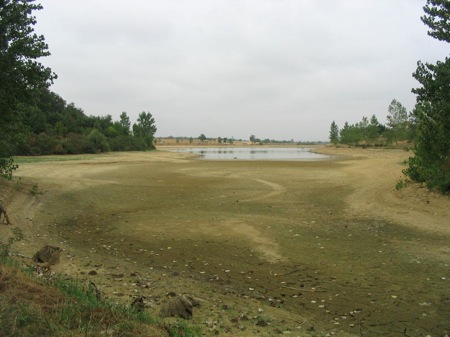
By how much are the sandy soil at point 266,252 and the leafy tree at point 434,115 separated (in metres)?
0.89

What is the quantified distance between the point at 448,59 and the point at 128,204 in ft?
38.7

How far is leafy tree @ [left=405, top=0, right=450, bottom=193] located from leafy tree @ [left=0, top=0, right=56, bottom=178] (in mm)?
11872

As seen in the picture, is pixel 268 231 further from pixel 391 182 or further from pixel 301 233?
pixel 391 182

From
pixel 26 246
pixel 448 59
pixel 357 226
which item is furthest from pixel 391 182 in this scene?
pixel 26 246

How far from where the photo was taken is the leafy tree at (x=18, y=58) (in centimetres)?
1141

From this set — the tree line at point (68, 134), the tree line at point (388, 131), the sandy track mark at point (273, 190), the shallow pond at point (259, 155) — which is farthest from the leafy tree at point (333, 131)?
the sandy track mark at point (273, 190)

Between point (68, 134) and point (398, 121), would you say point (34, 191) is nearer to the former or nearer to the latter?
point (68, 134)

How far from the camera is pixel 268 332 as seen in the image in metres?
4.54

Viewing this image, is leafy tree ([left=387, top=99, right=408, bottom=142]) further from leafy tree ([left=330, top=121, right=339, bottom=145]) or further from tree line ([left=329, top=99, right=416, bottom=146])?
leafy tree ([left=330, top=121, right=339, bottom=145])

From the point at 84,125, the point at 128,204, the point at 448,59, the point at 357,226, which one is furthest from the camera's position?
the point at 84,125

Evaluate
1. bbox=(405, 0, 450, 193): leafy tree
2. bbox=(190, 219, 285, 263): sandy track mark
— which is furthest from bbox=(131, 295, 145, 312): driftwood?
bbox=(405, 0, 450, 193): leafy tree

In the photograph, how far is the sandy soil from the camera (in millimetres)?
5254

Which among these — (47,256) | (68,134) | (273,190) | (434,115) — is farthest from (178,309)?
(68,134)

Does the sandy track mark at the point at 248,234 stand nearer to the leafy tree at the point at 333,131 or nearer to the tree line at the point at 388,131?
the tree line at the point at 388,131
